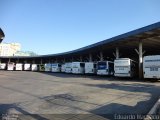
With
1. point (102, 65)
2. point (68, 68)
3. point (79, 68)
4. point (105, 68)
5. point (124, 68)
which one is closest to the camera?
point (124, 68)

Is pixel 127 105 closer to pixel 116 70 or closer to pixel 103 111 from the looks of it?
pixel 103 111

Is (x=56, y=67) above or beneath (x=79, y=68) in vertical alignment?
above

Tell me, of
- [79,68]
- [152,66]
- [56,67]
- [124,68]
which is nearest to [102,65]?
[124,68]

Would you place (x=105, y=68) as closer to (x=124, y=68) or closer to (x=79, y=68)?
(x=124, y=68)

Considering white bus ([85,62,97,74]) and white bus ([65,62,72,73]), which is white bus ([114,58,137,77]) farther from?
white bus ([65,62,72,73])

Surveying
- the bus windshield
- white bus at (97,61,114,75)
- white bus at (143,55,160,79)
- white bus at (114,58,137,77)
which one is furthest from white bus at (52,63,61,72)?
white bus at (143,55,160,79)

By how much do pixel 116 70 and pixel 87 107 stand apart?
61.3ft

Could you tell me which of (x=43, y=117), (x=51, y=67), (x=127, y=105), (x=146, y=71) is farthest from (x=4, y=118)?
(x=51, y=67)

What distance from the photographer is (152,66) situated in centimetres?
2488

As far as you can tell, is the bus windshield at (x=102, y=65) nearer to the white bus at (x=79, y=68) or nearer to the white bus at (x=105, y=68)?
the white bus at (x=105, y=68)

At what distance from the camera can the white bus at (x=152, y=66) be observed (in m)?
24.4

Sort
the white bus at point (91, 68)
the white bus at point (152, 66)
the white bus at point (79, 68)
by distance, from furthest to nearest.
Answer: the white bus at point (79, 68)
the white bus at point (91, 68)
the white bus at point (152, 66)

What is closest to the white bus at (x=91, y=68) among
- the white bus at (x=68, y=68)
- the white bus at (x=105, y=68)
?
the white bus at (x=105, y=68)

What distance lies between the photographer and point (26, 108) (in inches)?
451
